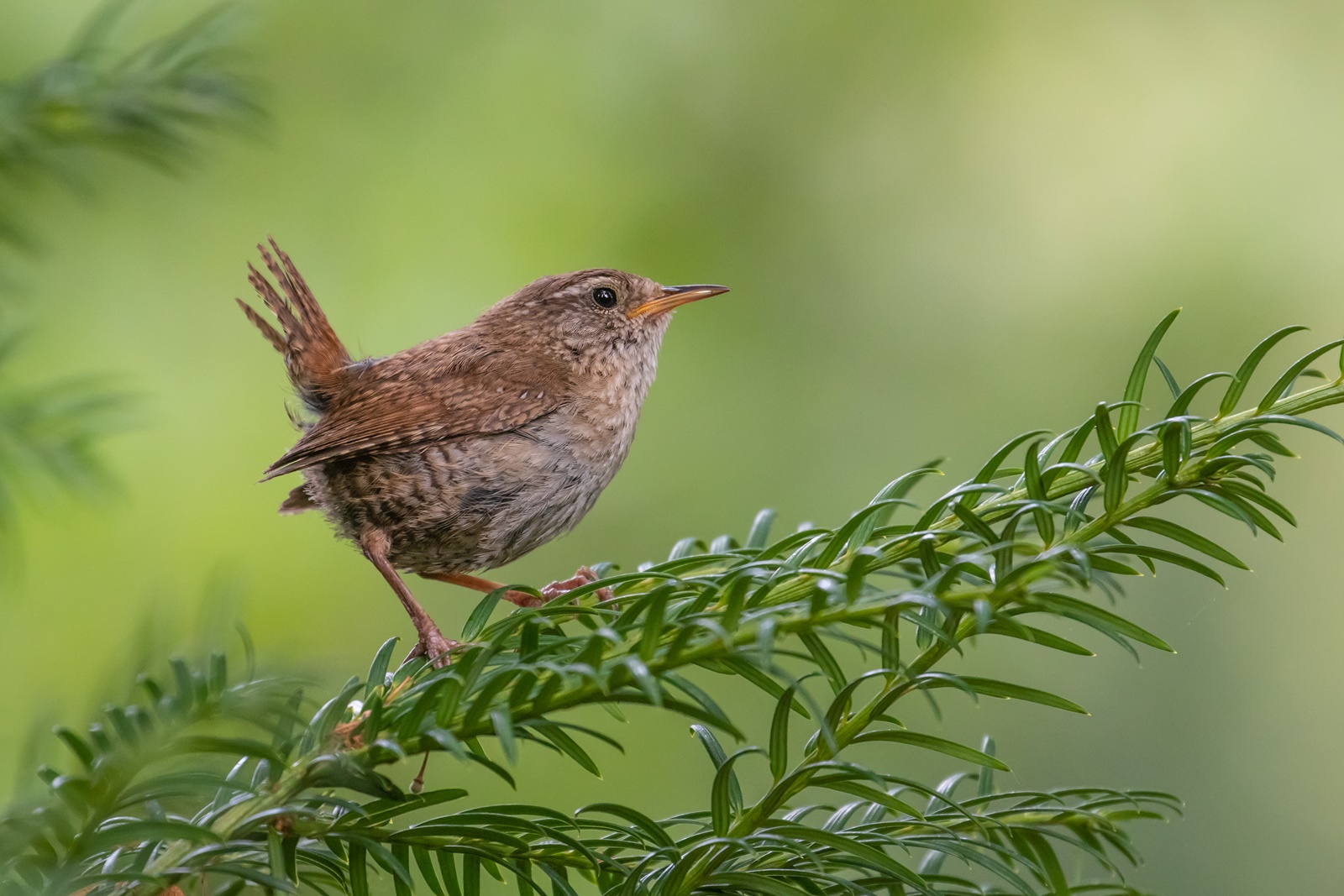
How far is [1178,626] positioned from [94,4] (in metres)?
3.46

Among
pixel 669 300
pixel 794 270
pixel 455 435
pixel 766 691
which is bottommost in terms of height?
pixel 766 691

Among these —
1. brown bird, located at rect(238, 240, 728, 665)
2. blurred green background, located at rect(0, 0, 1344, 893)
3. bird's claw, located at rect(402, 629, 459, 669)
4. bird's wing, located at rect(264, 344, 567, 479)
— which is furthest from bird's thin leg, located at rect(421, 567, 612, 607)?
blurred green background, located at rect(0, 0, 1344, 893)

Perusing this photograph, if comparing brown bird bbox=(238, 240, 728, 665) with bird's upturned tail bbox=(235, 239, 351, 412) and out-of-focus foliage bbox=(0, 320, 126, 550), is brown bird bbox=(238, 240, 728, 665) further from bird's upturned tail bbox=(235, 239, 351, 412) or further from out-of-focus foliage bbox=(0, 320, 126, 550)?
out-of-focus foliage bbox=(0, 320, 126, 550)

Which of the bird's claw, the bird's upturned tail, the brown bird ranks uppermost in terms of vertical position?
the bird's upturned tail

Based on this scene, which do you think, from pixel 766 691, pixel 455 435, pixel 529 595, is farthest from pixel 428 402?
pixel 766 691

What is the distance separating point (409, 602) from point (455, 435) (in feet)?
1.38

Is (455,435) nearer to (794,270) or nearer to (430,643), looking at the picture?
(430,643)

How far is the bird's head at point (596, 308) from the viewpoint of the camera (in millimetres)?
2963

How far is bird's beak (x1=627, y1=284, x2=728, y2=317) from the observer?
293 centimetres

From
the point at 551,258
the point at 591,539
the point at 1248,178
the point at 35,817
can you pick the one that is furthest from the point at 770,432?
the point at 35,817

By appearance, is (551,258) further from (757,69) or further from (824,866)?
(824,866)

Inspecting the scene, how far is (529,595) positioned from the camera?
1867 millimetres

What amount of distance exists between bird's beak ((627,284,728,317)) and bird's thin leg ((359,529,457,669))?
3.21ft

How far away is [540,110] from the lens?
379 centimetres
